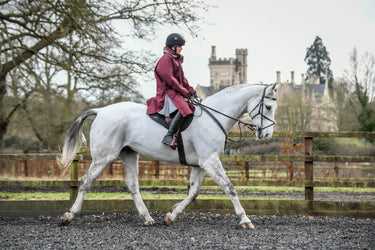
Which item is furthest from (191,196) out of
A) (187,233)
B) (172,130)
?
(172,130)

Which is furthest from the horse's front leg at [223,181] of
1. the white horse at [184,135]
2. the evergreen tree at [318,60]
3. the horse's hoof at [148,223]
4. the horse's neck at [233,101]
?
the evergreen tree at [318,60]

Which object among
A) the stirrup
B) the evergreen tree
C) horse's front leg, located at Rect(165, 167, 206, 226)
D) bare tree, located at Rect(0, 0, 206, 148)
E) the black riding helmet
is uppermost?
the evergreen tree

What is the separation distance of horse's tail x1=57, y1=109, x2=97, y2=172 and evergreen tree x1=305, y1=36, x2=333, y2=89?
72395 mm

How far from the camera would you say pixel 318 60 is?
76.9 meters

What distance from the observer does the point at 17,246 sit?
183 inches

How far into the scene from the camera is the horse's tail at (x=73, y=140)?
631cm

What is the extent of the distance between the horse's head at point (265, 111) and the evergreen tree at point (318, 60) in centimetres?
7191

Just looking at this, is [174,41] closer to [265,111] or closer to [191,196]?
[265,111]

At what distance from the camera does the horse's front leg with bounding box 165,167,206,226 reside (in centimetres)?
584

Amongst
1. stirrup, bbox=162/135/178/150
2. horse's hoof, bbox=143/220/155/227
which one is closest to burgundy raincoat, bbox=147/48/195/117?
stirrup, bbox=162/135/178/150

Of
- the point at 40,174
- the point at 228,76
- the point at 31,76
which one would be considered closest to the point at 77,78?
the point at 31,76

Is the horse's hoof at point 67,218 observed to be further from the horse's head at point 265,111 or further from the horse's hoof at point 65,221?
the horse's head at point 265,111

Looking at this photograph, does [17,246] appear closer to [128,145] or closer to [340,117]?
[128,145]

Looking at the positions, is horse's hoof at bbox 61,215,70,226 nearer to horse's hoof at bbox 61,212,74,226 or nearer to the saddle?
horse's hoof at bbox 61,212,74,226
